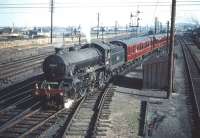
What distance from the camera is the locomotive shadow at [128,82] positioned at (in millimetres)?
24478

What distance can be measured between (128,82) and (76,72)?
7.62m

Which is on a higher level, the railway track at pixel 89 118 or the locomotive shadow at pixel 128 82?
the locomotive shadow at pixel 128 82

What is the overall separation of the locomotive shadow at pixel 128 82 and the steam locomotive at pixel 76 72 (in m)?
0.75

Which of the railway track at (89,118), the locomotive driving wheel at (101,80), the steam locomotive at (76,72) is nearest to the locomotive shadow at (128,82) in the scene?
the steam locomotive at (76,72)

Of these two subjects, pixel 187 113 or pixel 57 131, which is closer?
pixel 57 131

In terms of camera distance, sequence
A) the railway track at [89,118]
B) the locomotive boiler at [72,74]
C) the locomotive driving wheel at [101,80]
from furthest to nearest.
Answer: the locomotive driving wheel at [101,80] → the locomotive boiler at [72,74] → the railway track at [89,118]

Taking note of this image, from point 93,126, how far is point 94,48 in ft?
32.4

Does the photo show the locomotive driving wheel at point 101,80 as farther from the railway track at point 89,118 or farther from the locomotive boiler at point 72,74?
the railway track at point 89,118

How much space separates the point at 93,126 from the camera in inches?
553

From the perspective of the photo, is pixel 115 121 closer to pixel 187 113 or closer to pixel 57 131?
pixel 57 131

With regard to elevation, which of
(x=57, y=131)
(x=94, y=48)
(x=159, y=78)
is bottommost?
(x=57, y=131)

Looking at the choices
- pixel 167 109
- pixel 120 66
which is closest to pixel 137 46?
pixel 120 66

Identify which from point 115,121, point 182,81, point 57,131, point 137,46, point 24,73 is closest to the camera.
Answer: point 57,131

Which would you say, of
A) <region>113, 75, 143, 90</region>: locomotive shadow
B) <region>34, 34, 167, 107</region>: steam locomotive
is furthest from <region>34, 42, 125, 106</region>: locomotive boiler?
<region>113, 75, 143, 90</region>: locomotive shadow
